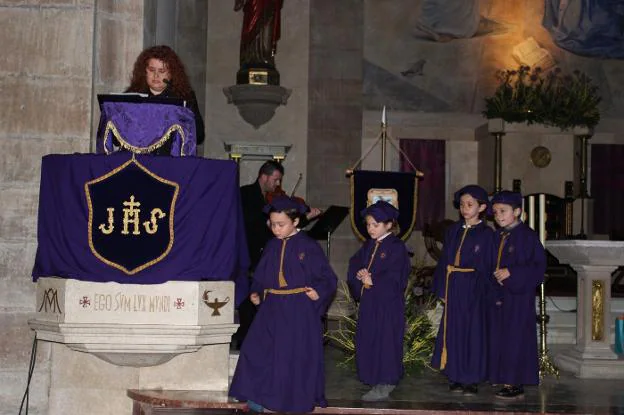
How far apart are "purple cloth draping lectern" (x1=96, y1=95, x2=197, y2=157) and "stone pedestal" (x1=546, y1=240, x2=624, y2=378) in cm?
437

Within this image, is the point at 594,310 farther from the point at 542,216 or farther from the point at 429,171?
the point at 429,171

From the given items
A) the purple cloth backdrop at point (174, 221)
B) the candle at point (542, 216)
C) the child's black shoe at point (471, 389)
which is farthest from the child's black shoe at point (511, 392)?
the purple cloth backdrop at point (174, 221)

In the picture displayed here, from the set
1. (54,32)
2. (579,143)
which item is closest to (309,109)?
(579,143)

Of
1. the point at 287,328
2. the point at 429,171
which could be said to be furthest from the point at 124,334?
the point at 429,171

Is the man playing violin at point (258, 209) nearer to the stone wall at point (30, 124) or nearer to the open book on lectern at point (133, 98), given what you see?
the stone wall at point (30, 124)

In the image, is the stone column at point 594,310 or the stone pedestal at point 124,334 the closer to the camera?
the stone pedestal at point 124,334

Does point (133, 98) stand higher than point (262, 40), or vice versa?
point (262, 40)

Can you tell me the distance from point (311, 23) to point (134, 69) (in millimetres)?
9602

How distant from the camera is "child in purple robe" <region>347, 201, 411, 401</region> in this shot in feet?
25.1

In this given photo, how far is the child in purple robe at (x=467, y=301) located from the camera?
25.9 ft

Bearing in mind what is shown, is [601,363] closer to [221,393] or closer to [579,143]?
[221,393]

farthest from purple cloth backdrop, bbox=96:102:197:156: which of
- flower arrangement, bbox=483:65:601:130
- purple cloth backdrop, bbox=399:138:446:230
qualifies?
purple cloth backdrop, bbox=399:138:446:230

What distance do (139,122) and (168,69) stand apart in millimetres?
526

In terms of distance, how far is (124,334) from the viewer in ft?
21.2
